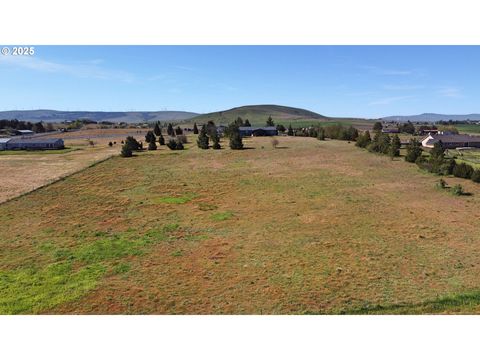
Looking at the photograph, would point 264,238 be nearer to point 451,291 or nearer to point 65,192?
point 451,291

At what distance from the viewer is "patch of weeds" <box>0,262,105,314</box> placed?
47.6 ft

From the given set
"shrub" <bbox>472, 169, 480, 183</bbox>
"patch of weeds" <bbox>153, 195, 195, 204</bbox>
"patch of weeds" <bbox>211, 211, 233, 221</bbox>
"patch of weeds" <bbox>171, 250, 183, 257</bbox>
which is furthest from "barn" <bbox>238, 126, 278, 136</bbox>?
"patch of weeds" <bbox>171, 250, 183, 257</bbox>

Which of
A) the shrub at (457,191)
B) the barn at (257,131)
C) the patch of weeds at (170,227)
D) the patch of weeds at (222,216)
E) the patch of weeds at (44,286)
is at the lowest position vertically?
the patch of weeds at (44,286)

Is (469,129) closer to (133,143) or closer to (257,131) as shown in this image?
(257,131)

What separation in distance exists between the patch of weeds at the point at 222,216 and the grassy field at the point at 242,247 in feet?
1.05

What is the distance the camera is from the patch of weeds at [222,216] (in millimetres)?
26509

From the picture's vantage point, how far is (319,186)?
36.5 meters

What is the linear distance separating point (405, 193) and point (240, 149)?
39.3 m

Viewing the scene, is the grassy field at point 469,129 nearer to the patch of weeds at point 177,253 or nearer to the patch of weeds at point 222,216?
the patch of weeds at point 222,216

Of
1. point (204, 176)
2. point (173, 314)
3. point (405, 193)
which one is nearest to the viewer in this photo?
point (173, 314)

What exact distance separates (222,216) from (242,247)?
6740 mm

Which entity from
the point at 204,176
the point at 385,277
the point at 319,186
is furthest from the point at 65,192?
the point at 385,277

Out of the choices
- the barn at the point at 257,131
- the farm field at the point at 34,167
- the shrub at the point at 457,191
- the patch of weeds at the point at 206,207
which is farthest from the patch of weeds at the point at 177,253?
the barn at the point at 257,131

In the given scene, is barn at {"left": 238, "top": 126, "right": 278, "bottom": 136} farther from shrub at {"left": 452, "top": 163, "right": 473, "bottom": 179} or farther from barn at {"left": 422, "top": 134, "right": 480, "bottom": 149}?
shrub at {"left": 452, "top": 163, "right": 473, "bottom": 179}
